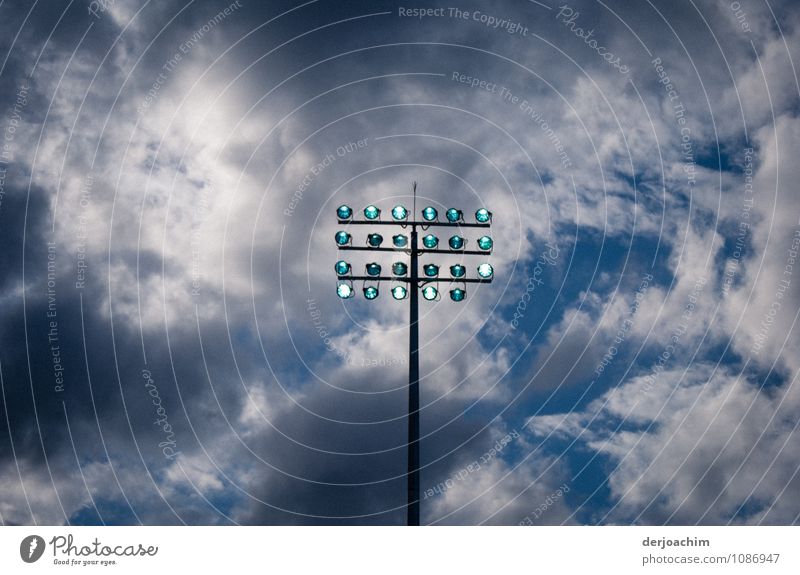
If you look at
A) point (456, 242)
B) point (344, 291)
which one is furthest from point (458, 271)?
point (344, 291)

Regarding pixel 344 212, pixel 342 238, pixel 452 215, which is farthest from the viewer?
pixel 452 215

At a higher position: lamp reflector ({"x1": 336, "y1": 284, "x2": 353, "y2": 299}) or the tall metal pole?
lamp reflector ({"x1": 336, "y1": 284, "x2": 353, "y2": 299})

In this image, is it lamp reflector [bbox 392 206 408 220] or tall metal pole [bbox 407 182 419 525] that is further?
lamp reflector [bbox 392 206 408 220]

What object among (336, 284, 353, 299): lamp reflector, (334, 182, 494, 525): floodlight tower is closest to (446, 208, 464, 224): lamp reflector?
(334, 182, 494, 525): floodlight tower

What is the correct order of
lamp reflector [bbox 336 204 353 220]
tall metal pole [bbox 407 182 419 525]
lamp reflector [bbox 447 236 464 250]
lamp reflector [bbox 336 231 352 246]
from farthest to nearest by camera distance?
lamp reflector [bbox 336 231 352 246] → lamp reflector [bbox 447 236 464 250] → lamp reflector [bbox 336 204 353 220] → tall metal pole [bbox 407 182 419 525]

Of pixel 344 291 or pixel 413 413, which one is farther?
pixel 344 291

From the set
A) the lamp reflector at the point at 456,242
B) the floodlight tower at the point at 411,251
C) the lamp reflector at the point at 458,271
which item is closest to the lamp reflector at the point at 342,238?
the floodlight tower at the point at 411,251

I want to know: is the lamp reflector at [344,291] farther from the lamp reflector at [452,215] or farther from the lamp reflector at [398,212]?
the lamp reflector at [452,215]

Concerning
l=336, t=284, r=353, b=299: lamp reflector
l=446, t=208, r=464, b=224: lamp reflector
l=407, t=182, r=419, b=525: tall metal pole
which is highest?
l=446, t=208, r=464, b=224: lamp reflector

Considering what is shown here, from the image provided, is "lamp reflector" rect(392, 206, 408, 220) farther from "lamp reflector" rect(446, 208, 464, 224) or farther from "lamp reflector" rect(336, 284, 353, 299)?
"lamp reflector" rect(336, 284, 353, 299)

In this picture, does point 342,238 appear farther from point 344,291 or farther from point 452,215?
point 452,215
